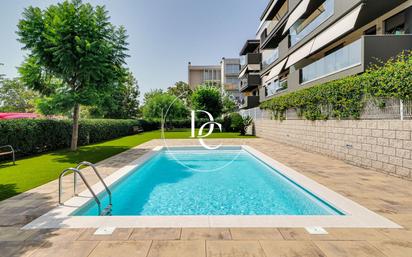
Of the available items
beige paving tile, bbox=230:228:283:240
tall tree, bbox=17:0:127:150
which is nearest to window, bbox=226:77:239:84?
tall tree, bbox=17:0:127:150

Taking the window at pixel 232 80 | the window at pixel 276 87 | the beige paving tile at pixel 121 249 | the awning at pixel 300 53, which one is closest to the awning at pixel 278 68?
the window at pixel 276 87

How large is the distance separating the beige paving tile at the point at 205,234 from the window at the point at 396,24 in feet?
40.2

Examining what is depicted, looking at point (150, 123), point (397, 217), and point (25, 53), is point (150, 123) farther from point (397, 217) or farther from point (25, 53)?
point (397, 217)

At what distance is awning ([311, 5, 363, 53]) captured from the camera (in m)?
11.1

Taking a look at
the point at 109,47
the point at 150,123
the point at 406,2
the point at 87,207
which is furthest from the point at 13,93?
the point at 406,2

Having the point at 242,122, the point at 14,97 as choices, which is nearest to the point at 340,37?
the point at 242,122

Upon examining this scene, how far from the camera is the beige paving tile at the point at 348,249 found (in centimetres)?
299

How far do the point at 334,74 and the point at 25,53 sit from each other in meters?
16.8

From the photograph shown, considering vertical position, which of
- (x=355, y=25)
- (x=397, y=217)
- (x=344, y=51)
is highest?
(x=355, y=25)

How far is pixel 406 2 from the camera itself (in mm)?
9711

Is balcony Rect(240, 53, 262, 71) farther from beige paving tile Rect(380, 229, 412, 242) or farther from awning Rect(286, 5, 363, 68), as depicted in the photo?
beige paving tile Rect(380, 229, 412, 242)

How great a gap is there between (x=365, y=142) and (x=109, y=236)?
880 centimetres

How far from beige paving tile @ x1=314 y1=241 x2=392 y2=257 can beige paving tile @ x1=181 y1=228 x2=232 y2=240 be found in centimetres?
134

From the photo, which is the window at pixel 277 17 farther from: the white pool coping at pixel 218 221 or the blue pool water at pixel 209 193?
the white pool coping at pixel 218 221
